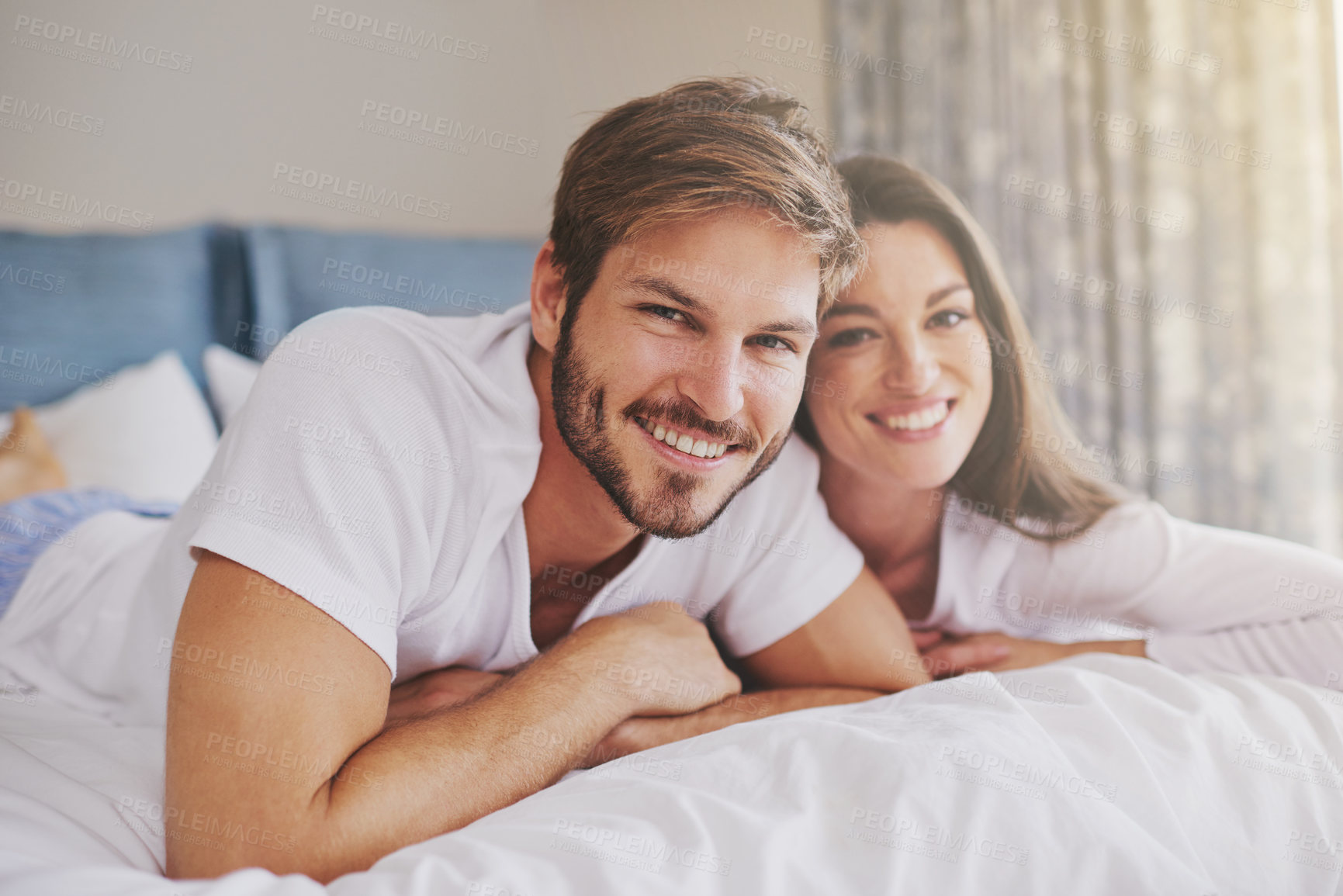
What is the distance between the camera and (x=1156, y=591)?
1068mm

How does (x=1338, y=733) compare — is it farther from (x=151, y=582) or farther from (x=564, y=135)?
(x=564, y=135)

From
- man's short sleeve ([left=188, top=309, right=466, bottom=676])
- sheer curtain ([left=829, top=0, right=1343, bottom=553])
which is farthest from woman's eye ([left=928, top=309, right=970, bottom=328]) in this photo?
sheer curtain ([left=829, top=0, right=1343, bottom=553])

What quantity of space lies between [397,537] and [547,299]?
0.35m

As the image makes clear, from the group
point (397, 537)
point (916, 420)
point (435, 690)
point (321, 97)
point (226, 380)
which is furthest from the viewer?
point (321, 97)

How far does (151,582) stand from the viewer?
1.04m

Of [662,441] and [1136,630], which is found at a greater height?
[662,441]

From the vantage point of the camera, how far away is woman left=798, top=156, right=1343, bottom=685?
1056 millimetres

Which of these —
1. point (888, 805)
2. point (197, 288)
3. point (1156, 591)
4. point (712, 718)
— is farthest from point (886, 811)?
point (197, 288)

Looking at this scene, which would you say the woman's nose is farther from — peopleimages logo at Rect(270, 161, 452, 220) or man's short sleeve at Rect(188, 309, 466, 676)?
peopleimages logo at Rect(270, 161, 452, 220)

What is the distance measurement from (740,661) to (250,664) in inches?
23.6

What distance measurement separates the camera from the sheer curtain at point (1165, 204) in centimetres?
201

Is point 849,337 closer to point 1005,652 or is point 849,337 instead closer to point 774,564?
point 774,564

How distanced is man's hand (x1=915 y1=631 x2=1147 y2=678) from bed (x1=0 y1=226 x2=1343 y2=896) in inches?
3.8

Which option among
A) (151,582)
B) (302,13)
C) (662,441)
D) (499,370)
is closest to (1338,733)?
(662,441)
